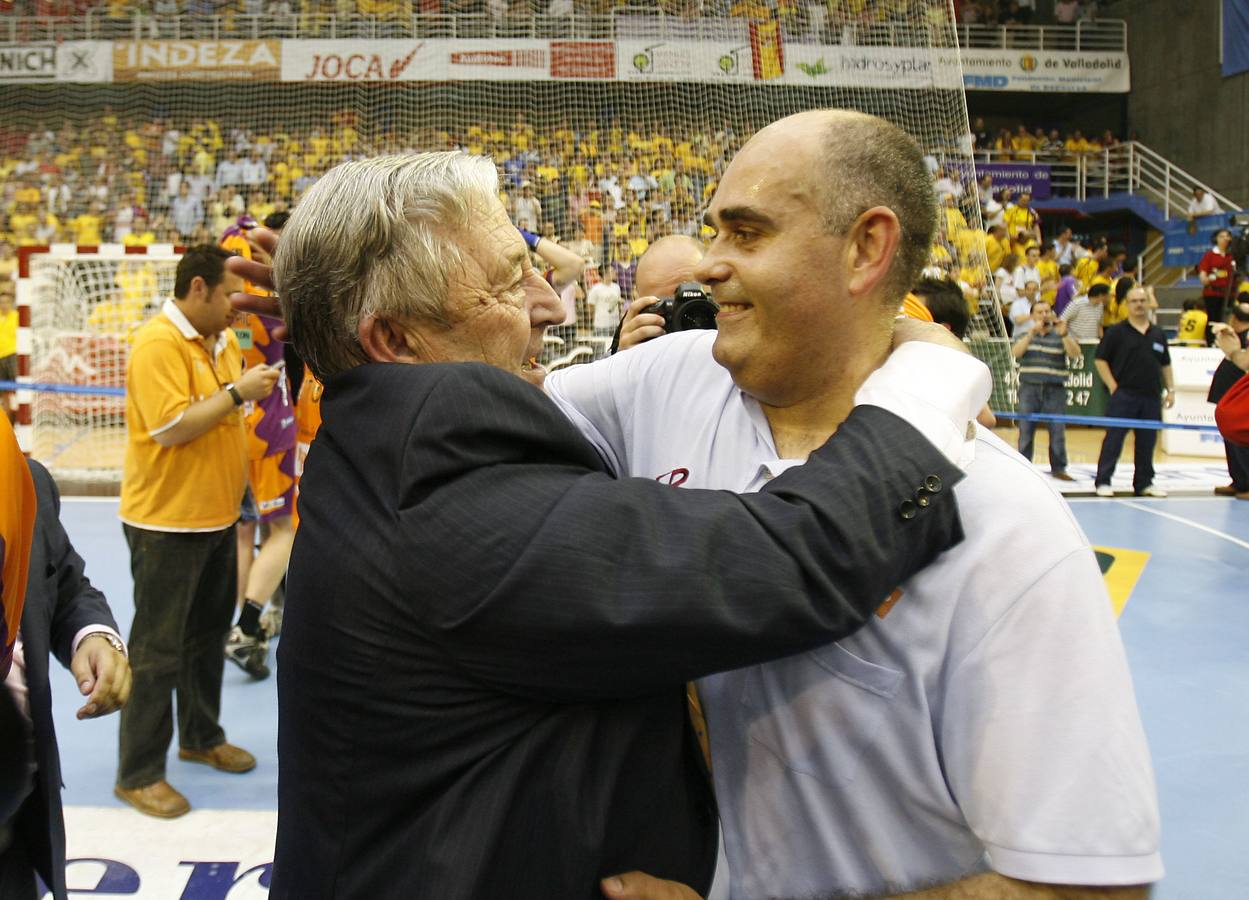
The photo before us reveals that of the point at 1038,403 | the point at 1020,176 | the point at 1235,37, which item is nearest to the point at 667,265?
the point at 1038,403

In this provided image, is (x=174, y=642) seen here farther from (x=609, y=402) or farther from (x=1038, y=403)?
(x=1038, y=403)

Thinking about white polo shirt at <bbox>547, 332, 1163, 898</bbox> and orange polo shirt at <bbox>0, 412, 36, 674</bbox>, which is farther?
orange polo shirt at <bbox>0, 412, 36, 674</bbox>

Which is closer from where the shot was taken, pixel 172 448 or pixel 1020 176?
pixel 172 448

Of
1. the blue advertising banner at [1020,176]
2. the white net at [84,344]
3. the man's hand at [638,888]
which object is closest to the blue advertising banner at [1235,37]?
the blue advertising banner at [1020,176]

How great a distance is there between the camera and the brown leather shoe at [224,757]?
14.0 ft

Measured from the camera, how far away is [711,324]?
2611 mm

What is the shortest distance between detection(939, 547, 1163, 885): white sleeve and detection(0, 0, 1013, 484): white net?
45.0ft

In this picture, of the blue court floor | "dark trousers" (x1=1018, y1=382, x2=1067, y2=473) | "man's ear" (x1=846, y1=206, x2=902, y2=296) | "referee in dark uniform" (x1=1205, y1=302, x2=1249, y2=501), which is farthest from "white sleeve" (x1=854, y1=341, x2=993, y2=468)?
"dark trousers" (x1=1018, y1=382, x2=1067, y2=473)

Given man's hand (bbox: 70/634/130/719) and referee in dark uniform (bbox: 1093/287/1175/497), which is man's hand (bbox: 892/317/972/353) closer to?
man's hand (bbox: 70/634/130/719)

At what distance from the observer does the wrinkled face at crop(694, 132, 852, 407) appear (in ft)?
4.77

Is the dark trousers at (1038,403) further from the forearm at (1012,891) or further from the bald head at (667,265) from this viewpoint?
the forearm at (1012,891)

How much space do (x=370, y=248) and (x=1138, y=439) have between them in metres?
10.7

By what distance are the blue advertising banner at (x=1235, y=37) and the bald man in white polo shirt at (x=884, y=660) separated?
78.9 feet

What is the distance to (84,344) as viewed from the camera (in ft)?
37.7
